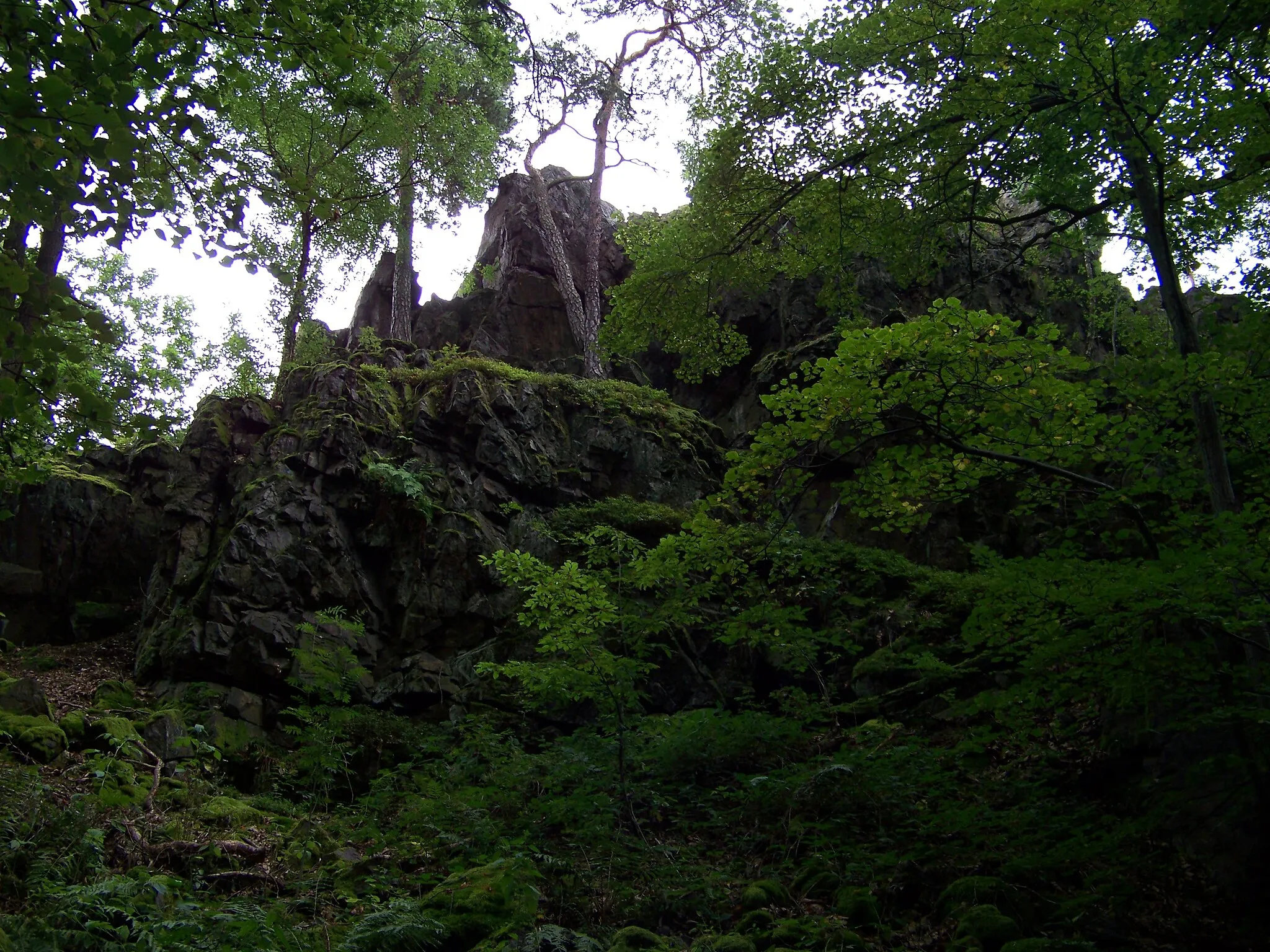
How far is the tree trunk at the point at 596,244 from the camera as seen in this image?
58.1 feet

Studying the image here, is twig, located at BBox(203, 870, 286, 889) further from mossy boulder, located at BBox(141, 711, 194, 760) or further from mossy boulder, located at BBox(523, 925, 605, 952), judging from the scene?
mossy boulder, located at BBox(141, 711, 194, 760)

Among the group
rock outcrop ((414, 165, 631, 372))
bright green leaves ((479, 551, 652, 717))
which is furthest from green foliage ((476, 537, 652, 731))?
rock outcrop ((414, 165, 631, 372))

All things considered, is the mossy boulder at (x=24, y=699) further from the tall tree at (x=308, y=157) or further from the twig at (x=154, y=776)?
the tall tree at (x=308, y=157)

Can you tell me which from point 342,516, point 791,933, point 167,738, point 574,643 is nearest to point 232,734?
point 167,738

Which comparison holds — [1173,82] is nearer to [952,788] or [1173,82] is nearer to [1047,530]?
[952,788]

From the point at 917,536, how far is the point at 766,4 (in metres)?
11.9

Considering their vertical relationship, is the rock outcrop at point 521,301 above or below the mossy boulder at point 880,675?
above

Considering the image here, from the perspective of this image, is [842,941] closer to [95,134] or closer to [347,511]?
[95,134]

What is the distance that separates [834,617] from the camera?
10.8 m

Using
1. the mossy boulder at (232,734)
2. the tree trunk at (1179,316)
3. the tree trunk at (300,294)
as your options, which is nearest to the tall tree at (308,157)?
the tree trunk at (300,294)

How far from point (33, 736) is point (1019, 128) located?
10.3 metres

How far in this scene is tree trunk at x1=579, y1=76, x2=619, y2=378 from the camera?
1770 centimetres

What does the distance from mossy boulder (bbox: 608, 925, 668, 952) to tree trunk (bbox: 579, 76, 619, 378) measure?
1336 cm

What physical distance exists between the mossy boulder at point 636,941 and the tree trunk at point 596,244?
43.8 feet
